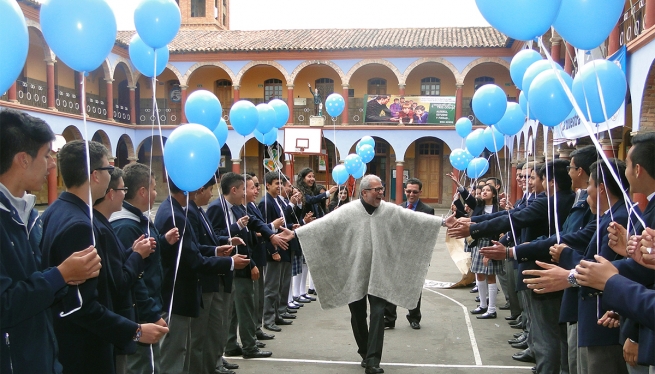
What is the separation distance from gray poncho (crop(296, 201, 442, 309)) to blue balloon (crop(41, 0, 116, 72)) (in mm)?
2749

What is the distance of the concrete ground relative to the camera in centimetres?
512

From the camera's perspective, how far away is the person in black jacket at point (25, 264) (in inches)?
78.0

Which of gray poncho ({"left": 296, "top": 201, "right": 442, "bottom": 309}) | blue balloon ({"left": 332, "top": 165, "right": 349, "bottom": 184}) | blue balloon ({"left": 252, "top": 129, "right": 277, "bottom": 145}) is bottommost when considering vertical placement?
gray poncho ({"left": 296, "top": 201, "right": 442, "bottom": 309})

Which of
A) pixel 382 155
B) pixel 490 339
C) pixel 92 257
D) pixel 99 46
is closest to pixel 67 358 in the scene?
pixel 92 257

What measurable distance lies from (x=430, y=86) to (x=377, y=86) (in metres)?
2.60

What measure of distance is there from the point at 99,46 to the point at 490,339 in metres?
5.18

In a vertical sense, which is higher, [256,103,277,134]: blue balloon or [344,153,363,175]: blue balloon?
[256,103,277,134]: blue balloon

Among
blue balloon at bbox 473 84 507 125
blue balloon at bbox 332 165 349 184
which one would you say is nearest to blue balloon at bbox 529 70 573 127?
blue balloon at bbox 473 84 507 125

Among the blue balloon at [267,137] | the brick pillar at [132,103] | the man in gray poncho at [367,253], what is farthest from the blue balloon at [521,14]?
the brick pillar at [132,103]

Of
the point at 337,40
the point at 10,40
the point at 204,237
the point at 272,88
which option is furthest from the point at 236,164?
the point at 10,40

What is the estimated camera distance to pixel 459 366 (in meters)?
5.16

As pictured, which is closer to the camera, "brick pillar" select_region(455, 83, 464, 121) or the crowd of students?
the crowd of students

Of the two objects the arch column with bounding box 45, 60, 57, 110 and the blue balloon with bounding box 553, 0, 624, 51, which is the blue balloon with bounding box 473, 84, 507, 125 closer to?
the blue balloon with bounding box 553, 0, 624, 51

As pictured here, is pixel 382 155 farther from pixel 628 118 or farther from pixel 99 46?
pixel 99 46
